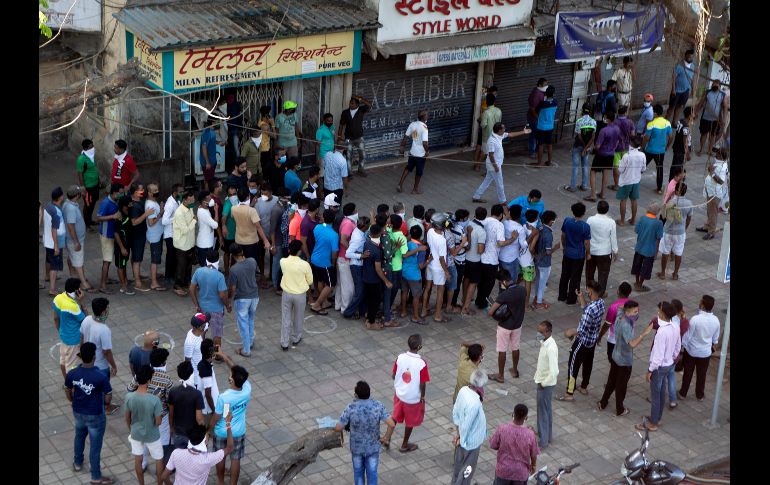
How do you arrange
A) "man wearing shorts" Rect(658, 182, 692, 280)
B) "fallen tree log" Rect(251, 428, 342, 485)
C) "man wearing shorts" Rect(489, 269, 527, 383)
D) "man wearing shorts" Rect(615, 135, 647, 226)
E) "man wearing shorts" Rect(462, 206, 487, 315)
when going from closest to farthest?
"fallen tree log" Rect(251, 428, 342, 485)
"man wearing shorts" Rect(489, 269, 527, 383)
"man wearing shorts" Rect(462, 206, 487, 315)
"man wearing shorts" Rect(658, 182, 692, 280)
"man wearing shorts" Rect(615, 135, 647, 226)

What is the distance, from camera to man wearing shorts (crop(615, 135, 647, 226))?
16.8 metres

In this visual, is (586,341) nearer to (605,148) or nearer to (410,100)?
(605,148)

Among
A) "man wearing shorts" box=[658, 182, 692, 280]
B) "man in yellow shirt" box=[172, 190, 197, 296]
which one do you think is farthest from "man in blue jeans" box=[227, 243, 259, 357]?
"man wearing shorts" box=[658, 182, 692, 280]

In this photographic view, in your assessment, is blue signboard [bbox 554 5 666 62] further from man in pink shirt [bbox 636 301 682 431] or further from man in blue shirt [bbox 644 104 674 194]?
man in pink shirt [bbox 636 301 682 431]

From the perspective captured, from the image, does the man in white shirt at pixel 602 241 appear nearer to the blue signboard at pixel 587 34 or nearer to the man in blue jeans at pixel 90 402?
the blue signboard at pixel 587 34

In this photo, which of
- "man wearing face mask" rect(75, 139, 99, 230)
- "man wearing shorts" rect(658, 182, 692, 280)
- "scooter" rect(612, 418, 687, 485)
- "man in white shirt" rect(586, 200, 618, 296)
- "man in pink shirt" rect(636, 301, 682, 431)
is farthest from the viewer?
"man wearing face mask" rect(75, 139, 99, 230)

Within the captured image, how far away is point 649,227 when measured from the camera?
14.8m

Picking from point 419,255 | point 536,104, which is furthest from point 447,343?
point 536,104

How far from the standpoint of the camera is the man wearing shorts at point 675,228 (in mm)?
15078

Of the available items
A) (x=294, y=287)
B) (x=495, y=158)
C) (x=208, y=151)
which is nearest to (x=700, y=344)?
(x=294, y=287)

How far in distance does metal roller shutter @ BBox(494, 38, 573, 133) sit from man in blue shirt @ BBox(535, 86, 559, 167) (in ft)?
3.22

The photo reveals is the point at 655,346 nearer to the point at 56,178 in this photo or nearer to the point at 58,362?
the point at 58,362

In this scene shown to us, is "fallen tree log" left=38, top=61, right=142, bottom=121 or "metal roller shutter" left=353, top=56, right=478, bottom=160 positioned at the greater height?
"fallen tree log" left=38, top=61, right=142, bottom=121

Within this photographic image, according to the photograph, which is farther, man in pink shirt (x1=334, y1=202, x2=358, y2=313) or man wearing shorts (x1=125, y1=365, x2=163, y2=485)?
man in pink shirt (x1=334, y1=202, x2=358, y2=313)
